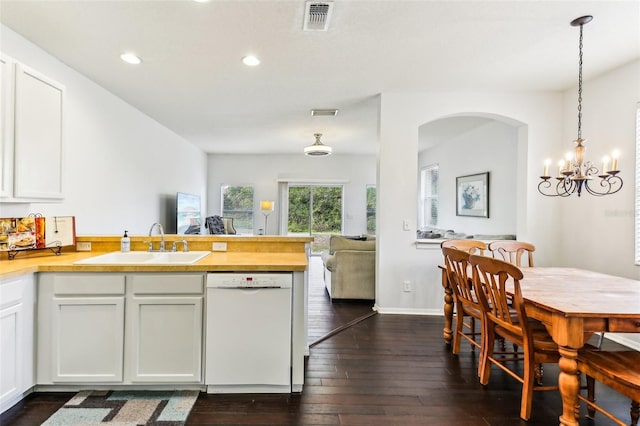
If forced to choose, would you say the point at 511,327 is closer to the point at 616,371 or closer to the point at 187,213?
the point at 616,371

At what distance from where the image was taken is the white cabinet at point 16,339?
1864 mm

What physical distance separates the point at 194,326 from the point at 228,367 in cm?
35

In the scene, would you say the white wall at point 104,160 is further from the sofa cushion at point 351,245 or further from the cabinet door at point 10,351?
the sofa cushion at point 351,245

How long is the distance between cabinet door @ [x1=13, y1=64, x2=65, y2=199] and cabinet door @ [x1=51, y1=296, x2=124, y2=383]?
832 millimetres

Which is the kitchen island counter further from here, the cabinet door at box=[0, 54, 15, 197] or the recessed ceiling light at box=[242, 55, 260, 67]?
the recessed ceiling light at box=[242, 55, 260, 67]

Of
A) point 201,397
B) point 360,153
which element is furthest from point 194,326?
point 360,153

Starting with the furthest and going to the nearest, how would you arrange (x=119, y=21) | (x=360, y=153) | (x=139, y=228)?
(x=360, y=153) < (x=139, y=228) < (x=119, y=21)

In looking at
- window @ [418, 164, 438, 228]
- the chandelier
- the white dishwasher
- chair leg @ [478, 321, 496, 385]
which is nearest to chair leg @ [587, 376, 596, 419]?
chair leg @ [478, 321, 496, 385]

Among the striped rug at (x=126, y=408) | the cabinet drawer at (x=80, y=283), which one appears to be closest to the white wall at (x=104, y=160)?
the cabinet drawer at (x=80, y=283)

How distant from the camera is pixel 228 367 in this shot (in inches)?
83.4

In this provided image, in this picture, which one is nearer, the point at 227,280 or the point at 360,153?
the point at 227,280

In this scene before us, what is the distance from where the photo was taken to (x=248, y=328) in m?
2.12

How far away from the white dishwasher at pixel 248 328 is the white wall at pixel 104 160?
65.5 inches

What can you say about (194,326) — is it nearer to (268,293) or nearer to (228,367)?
(228,367)
